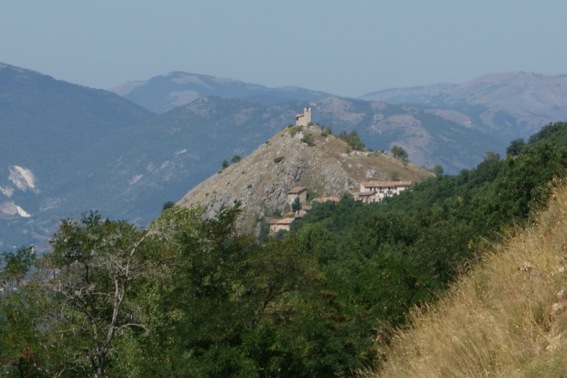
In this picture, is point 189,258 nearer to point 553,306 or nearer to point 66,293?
point 66,293

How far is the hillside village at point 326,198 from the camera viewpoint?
146250 mm

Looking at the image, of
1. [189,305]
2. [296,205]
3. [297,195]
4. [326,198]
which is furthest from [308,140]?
[189,305]

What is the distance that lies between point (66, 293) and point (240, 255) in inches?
212

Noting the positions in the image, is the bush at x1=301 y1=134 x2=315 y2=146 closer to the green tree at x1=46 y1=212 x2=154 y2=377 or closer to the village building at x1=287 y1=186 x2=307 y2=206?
the village building at x1=287 y1=186 x2=307 y2=206

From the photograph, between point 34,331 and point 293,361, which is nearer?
point 34,331

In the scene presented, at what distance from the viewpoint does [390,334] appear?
18422 millimetres

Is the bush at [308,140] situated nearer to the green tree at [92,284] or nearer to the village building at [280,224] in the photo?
the village building at [280,224]

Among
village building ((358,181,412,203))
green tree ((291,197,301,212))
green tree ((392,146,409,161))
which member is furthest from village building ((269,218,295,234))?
green tree ((392,146,409,161))

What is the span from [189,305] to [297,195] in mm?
150011

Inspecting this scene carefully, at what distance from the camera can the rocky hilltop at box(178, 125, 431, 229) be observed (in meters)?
170

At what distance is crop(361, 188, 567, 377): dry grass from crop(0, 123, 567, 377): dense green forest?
390 cm

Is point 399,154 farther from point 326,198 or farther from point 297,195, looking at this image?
point 326,198

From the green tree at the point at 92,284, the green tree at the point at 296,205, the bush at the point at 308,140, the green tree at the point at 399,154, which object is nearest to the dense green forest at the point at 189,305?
the green tree at the point at 92,284

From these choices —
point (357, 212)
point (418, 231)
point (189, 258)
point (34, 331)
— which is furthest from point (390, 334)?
point (357, 212)
